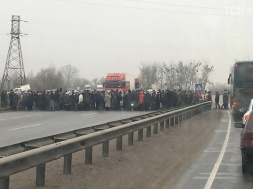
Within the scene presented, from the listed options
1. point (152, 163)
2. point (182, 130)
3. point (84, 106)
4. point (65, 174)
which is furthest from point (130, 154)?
point (84, 106)

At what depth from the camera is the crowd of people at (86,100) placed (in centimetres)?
3594

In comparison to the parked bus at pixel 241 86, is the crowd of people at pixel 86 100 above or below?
below

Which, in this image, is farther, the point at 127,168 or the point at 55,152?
the point at 127,168

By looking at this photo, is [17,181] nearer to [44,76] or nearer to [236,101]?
[236,101]

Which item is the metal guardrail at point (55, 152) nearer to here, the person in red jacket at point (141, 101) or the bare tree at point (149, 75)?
the person in red jacket at point (141, 101)

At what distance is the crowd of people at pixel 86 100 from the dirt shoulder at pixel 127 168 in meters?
21.0

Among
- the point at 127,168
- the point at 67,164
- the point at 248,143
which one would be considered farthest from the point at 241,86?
the point at 67,164

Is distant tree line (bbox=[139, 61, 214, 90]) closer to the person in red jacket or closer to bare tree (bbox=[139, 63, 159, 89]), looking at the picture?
bare tree (bbox=[139, 63, 159, 89])

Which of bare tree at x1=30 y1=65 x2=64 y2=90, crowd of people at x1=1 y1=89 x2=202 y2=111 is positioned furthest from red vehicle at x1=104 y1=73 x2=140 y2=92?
bare tree at x1=30 y1=65 x2=64 y2=90

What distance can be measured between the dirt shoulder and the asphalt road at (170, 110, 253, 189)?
0.79 ft

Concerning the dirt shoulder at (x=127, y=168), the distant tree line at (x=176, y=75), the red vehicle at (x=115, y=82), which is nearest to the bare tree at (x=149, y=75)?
the distant tree line at (x=176, y=75)

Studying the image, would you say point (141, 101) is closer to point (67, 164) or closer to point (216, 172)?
point (216, 172)

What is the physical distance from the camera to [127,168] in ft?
33.2

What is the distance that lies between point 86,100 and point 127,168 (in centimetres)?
2638
